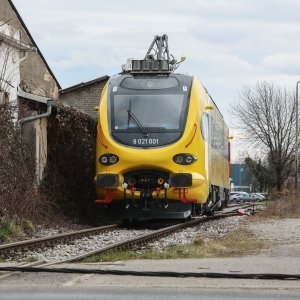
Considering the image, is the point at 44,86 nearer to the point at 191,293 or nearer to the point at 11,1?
the point at 11,1

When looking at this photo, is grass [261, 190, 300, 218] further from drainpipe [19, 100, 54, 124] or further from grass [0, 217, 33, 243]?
grass [0, 217, 33, 243]

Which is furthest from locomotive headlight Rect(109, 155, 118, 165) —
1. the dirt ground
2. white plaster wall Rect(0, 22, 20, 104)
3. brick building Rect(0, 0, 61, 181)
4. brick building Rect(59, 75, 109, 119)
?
brick building Rect(59, 75, 109, 119)

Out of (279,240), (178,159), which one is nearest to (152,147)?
(178,159)

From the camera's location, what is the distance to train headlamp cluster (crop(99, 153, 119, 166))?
1744cm

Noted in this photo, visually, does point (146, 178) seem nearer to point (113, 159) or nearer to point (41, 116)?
point (113, 159)

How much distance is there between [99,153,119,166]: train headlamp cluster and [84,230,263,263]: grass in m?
3.74

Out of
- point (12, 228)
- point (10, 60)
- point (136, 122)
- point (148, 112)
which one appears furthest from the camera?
point (10, 60)

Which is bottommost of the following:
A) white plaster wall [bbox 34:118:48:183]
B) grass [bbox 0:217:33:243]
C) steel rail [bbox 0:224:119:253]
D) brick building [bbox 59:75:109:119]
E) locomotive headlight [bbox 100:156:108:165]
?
steel rail [bbox 0:224:119:253]

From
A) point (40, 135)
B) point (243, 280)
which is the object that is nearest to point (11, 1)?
point (40, 135)

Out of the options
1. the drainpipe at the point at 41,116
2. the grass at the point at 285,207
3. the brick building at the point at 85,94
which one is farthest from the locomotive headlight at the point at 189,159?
the brick building at the point at 85,94

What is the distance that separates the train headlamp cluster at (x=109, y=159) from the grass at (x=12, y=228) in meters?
2.30

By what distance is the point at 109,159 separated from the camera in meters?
17.5

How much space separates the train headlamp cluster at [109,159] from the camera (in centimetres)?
1744

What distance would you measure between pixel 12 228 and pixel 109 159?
322 cm
